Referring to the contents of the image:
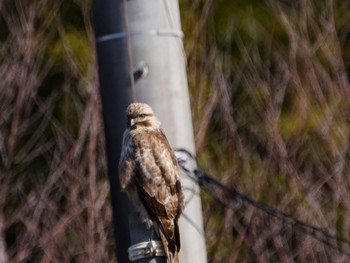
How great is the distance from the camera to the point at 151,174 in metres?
Answer: 6.23

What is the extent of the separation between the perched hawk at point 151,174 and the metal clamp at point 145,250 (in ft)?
0.18

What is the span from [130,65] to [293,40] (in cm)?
587

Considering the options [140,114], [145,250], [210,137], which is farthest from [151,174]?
[210,137]

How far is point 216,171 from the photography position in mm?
11680

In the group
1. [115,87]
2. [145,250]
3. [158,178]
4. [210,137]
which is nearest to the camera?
[145,250]

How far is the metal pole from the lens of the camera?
5973mm

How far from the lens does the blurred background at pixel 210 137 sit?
11.1m

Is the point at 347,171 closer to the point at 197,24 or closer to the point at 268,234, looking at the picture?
the point at 268,234

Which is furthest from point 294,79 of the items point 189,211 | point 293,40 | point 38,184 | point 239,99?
point 189,211

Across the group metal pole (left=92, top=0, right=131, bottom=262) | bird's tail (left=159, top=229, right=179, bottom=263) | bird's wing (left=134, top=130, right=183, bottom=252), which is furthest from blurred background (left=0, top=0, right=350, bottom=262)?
bird's tail (left=159, top=229, right=179, bottom=263)

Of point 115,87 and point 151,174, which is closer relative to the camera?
point 115,87

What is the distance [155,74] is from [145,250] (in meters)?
0.71

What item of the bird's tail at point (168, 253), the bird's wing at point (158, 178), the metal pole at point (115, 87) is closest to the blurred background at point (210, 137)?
the bird's wing at point (158, 178)

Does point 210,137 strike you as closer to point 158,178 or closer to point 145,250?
point 158,178
